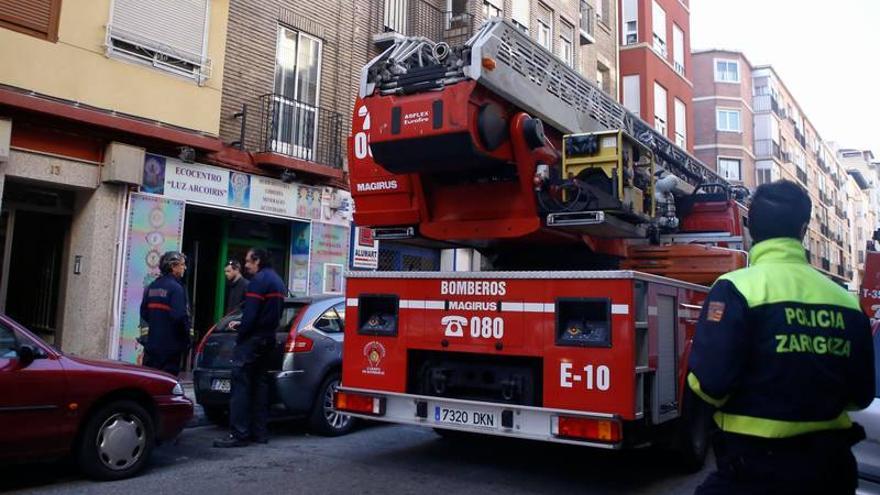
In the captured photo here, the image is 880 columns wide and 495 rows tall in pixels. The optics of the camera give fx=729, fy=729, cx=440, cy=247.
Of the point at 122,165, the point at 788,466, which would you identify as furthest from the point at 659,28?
the point at 788,466

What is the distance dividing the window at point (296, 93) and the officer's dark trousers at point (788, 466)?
442 inches

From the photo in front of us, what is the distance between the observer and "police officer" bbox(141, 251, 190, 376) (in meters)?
7.36

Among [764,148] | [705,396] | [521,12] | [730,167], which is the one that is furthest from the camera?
[764,148]

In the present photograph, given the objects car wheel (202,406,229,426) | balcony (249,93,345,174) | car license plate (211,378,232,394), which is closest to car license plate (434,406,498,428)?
car license plate (211,378,232,394)

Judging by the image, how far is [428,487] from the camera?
575 cm

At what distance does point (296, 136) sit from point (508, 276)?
28.2 ft

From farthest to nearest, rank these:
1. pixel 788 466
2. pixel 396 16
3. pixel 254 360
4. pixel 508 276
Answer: pixel 396 16
pixel 254 360
pixel 508 276
pixel 788 466

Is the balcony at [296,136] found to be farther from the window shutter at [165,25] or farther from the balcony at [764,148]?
the balcony at [764,148]

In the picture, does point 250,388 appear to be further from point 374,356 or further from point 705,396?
point 705,396

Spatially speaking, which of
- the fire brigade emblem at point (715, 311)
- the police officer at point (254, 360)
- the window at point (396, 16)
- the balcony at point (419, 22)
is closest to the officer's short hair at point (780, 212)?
the fire brigade emblem at point (715, 311)

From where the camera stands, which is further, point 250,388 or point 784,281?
point 250,388

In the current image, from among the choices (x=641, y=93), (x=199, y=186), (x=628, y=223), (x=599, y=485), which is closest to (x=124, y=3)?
(x=199, y=186)

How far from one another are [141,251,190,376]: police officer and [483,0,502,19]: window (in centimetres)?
1261

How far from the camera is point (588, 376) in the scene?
205 inches
